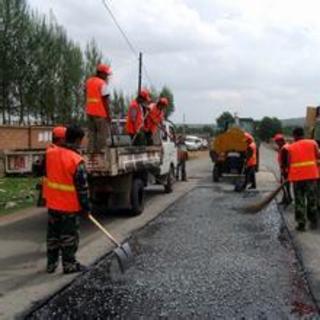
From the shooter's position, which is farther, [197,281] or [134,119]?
[134,119]

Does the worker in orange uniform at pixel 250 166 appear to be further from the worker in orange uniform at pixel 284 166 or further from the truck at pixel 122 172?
the worker in orange uniform at pixel 284 166

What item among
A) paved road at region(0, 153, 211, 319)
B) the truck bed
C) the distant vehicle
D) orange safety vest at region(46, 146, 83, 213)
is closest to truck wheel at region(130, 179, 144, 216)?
paved road at region(0, 153, 211, 319)

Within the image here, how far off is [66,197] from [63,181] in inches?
8.1

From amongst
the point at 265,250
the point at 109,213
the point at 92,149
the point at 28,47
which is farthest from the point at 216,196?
the point at 28,47

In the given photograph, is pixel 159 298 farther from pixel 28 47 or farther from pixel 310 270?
pixel 28 47

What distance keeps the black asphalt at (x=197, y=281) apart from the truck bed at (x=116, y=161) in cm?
127

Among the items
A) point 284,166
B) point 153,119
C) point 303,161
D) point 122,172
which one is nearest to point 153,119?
point 153,119

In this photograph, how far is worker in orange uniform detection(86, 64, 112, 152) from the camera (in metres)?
13.6

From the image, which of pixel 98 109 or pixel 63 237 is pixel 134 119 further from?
pixel 63 237

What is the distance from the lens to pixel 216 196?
20.0m

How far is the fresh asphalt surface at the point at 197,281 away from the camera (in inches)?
284

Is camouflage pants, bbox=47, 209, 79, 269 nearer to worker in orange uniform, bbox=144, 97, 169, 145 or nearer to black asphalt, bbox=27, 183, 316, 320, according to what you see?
black asphalt, bbox=27, 183, 316, 320

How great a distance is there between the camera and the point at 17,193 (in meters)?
19.2

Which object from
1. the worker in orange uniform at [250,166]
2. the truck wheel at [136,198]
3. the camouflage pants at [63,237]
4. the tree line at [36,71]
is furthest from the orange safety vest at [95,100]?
the tree line at [36,71]
